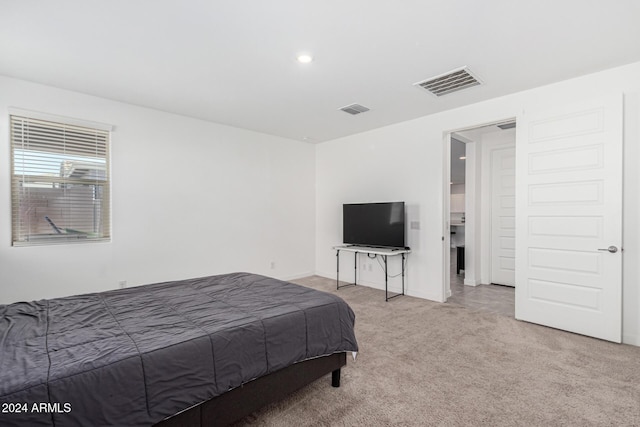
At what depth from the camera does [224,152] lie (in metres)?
4.97

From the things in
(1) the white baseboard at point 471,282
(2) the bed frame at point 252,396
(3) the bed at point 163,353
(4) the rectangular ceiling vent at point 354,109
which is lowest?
(1) the white baseboard at point 471,282

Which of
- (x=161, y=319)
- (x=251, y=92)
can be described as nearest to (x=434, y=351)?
(x=161, y=319)

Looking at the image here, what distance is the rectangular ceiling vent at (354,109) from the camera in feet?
13.6

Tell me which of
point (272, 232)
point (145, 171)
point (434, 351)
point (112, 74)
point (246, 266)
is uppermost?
point (112, 74)

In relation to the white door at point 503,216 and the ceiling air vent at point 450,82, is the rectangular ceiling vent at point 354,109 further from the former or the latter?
the white door at point 503,216

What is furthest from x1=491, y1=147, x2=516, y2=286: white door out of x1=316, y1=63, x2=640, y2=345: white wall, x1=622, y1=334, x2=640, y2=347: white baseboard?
x1=622, y1=334, x2=640, y2=347: white baseboard

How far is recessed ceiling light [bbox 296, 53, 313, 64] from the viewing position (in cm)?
279

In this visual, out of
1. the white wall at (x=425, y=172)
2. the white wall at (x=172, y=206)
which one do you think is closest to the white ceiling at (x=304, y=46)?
the white wall at (x=425, y=172)

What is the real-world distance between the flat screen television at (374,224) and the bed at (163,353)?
8.44 ft

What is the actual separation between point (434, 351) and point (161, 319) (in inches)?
92.6

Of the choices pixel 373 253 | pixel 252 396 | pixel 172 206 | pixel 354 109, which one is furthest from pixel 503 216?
pixel 172 206

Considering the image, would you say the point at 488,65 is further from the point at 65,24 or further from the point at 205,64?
the point at 65,24

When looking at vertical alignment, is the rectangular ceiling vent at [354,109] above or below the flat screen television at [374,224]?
above

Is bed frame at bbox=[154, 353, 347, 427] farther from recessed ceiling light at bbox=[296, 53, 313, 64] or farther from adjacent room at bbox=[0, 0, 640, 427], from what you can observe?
recessed ceiling light at bbox=[296, 53, 313, 64]
